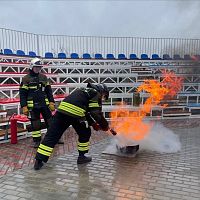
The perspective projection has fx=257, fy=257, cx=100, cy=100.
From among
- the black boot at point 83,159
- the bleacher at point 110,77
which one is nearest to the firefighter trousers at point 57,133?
the black boot at point 83,159

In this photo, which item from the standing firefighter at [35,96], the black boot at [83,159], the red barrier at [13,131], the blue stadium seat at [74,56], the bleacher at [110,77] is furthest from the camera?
the blue stadium seat at [74,56]

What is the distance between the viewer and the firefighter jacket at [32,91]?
19.7ft

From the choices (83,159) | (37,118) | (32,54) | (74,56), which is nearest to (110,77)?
(74,56)

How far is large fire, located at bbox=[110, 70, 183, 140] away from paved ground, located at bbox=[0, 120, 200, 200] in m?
0.57

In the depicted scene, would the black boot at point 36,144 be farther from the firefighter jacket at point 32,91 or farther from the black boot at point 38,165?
the black boot at point 38,165

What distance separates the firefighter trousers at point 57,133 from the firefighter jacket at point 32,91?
4.45 feet

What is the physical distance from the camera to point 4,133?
6.52m

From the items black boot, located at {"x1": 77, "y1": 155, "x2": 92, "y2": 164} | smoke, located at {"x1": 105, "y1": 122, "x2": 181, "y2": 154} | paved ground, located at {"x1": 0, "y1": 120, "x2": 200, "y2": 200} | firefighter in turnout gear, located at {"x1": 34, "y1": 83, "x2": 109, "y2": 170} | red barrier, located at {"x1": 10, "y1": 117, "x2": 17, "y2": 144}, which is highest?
firefighter in turnout gear, located at {"x1": 34, "y1": 83, "x2": 109, "y2": 170}

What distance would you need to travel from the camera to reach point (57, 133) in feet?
16.0

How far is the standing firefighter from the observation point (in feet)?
19.7

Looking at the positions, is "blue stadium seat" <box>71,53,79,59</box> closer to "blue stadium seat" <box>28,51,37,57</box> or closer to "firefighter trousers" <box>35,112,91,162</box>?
"blue stadium seat" <box>28,51,37,57</box>

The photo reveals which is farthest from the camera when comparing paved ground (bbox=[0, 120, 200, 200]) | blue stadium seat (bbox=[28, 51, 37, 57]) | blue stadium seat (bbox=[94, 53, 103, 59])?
blue stadium seat (bbox=[94, 53, 103, 59])

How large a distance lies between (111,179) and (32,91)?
291 cm

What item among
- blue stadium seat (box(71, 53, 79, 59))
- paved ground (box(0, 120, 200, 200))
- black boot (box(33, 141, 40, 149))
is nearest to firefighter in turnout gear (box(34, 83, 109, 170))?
paved ground (box(0, 120, 200, 200))
